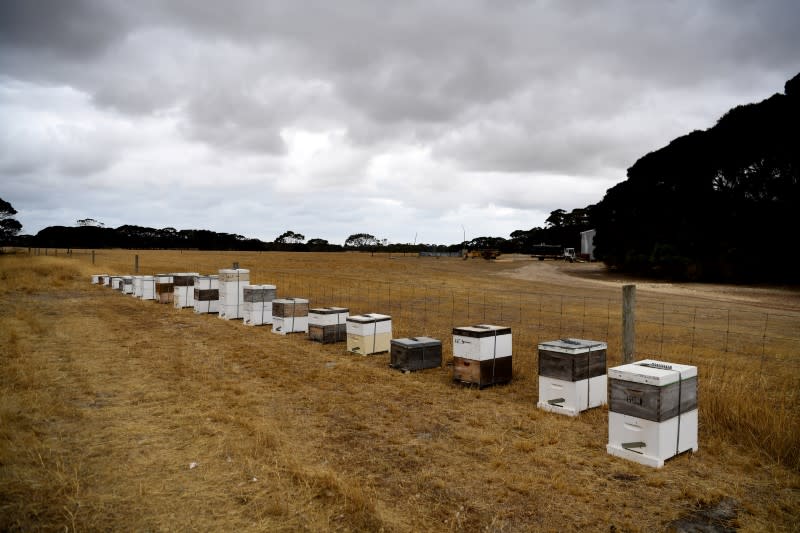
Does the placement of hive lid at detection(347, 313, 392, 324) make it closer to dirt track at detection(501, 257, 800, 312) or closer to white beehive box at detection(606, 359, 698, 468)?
white beehive box at detection(606, 359, 698, 468)

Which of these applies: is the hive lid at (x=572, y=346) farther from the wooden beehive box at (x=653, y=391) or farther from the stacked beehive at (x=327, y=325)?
the stacked beehive at (x=327, y=325)

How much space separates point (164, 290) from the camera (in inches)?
983

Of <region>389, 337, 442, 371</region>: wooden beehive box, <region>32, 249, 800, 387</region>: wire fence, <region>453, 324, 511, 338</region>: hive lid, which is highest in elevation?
<region>453, 324, 511, 338</region>: hive lid

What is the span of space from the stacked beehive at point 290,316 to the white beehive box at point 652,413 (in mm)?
11191

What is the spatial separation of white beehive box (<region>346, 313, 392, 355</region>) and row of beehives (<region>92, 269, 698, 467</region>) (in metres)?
0.03

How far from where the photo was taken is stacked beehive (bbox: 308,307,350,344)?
1474cm

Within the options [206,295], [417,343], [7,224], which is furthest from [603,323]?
[7,224]

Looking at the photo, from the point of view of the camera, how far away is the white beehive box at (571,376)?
8305 millimetres

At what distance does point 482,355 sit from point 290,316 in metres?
8.07

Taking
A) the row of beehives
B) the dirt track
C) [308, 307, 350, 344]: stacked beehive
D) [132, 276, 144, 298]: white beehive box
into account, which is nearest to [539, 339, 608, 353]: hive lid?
the row of beehives

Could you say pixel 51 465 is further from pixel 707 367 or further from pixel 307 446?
pixel 707 367

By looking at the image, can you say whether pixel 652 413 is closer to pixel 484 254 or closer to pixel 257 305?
pixel 257 305

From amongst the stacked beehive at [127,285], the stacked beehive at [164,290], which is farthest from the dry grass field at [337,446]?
the stacked beehive at [127,285]

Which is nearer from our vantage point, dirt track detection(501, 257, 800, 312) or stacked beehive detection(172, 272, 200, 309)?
stacked beehive detection(172, 272, 200, 309)
